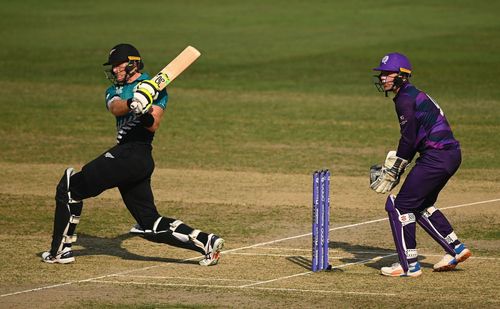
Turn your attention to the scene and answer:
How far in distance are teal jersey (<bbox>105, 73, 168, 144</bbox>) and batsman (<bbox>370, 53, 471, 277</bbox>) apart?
2.36m

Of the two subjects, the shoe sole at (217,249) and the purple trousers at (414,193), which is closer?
the purple trousers at (414,193)

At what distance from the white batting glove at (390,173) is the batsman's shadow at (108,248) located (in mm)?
2196

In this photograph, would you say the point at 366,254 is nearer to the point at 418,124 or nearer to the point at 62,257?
the point at 418,124

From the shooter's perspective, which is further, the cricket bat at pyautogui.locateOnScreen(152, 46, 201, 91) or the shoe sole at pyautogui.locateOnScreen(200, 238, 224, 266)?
the shoe sole at pyautogui.locateOnScreen(200, 238, 224, 266)

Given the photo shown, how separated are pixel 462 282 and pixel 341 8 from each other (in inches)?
1395

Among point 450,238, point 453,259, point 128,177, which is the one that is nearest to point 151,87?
point 128,177

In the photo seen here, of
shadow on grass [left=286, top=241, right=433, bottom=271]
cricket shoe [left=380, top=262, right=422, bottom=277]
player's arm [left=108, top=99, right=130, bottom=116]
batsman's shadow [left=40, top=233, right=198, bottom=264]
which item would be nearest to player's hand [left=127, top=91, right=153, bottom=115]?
player's arm [left=108, top=99, right=130, bottom=116]

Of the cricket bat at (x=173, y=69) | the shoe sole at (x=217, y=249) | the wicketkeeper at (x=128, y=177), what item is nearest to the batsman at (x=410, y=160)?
the shoe sole at (x=217, y=249)

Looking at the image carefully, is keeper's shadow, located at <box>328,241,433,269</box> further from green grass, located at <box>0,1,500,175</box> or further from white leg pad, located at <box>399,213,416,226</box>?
green grass, located at <box>0,1,500,175</box>

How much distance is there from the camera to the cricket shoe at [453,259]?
12156 millimetres

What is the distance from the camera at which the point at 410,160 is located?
39.3 ft

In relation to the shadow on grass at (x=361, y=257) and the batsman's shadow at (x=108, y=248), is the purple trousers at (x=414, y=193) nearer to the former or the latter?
the shadow on grass at (x=361, y=257)

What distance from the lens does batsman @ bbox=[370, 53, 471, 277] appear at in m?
11.9

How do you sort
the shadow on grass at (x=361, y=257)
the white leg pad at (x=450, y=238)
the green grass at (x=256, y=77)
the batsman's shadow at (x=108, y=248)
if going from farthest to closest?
the green grass at (x=256, y=77) → the batsman's shadow at (x=108, y=248) → the shadow on grass at (x=361, y=257) → the white leg pad at (x=450, y=238)
